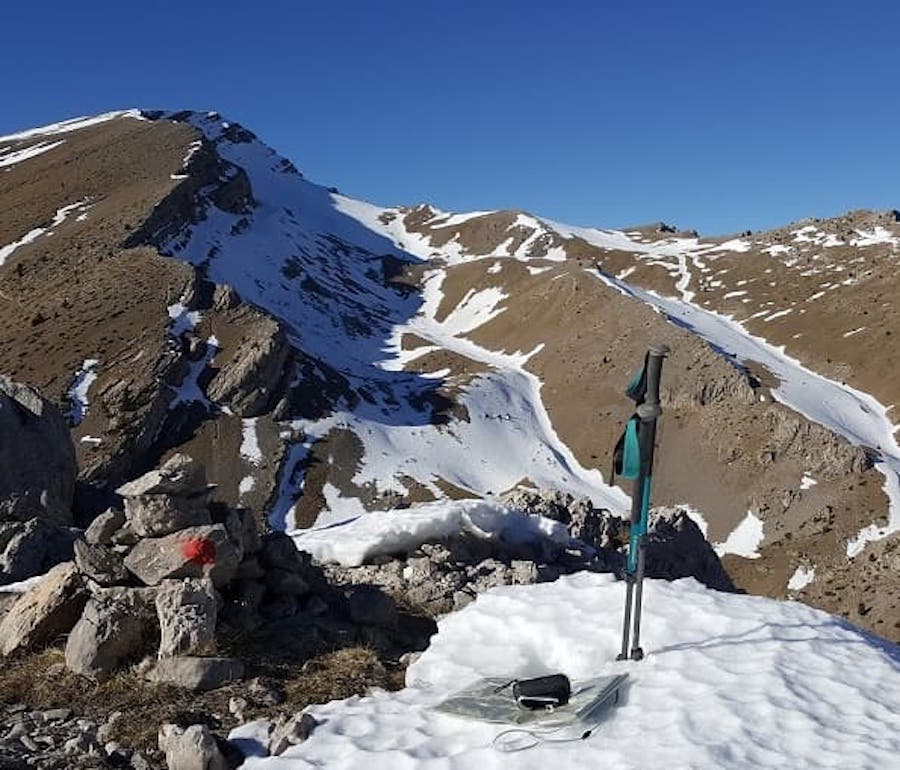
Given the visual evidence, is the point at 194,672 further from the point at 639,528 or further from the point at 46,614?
the point at 639,528

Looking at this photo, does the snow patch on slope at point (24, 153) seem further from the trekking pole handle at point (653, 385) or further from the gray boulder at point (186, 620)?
the trekking pole handle at point (653, 385)

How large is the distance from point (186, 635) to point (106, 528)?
126 inches

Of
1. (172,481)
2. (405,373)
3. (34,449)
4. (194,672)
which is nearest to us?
(194,672)

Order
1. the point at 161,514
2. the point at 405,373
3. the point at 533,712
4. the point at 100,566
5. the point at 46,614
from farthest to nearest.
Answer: the point at 405,373
the point at 161,514
the point at 100,566
the point at 46,614
the point at 533,712

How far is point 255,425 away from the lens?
73.3 meters

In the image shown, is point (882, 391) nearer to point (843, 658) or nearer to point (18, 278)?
point (843, 658)

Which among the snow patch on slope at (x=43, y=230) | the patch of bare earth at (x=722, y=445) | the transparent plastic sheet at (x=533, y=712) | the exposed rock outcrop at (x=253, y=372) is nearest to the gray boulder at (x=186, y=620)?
the transparent plastic sheet at (x=533, y=712)

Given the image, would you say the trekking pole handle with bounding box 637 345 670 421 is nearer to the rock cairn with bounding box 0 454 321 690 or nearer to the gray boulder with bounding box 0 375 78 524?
the rock cairn with bounding box 0 454 321 690

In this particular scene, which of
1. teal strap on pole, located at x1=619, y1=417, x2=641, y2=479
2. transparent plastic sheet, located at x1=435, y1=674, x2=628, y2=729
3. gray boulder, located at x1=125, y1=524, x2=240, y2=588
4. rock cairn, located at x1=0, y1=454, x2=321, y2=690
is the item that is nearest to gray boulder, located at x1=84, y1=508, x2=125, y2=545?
rock cairn, located at x1=0, y1=454, x2=321, y2=690

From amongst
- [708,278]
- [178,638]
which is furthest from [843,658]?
[708,278]

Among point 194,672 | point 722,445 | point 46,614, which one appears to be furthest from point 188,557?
point 722,445

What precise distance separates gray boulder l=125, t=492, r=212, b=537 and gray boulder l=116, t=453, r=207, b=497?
0.09m

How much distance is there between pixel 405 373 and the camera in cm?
9894

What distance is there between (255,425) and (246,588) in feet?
210
